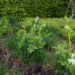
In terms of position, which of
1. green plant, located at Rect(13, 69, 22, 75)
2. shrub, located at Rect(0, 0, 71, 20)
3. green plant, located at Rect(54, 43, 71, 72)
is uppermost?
shrub, located at Rect(0, 0, 71, 20)

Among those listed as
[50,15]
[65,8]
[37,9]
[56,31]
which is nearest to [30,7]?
[37,9]

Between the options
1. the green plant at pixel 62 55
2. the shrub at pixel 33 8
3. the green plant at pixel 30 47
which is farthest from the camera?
the shrub at pixel 33 8

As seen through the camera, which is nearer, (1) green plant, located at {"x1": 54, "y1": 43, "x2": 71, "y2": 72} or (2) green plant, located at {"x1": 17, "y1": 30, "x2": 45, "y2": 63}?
(1) green plant, located at {"x1": 54, "y1": 43, "x2": 71, "y2": 72}

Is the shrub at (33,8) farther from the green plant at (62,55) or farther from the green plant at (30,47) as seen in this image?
the green plant at (62,55)

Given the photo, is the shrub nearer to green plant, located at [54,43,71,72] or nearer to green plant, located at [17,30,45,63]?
green plant, located at [17,30,45,63]

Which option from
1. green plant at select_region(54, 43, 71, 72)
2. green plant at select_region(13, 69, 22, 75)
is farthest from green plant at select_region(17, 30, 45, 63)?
green plant at select_region(54, 43, 71, 72)

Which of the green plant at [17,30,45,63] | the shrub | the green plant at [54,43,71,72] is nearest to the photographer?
the green plant at [54,43,71,72]

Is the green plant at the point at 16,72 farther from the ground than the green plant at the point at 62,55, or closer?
closer

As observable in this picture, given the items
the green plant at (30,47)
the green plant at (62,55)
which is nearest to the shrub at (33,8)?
the green plant at (30,47)

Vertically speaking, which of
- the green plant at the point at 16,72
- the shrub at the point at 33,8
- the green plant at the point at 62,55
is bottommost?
the green plant at the point at 16,72

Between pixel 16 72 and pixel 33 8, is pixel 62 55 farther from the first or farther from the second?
pixel 33 8

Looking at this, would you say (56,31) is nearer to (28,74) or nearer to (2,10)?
(28,74)

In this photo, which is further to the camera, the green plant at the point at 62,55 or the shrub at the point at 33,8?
the shrub at the point at 33,8

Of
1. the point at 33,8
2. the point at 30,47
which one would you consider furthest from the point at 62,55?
the point at 33,8
